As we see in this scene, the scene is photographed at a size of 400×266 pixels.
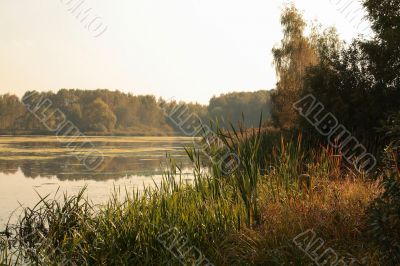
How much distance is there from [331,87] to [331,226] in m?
11.2

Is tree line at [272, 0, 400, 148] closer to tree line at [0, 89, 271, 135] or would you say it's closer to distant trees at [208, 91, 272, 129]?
tree line at [0, 89, 271, 135]

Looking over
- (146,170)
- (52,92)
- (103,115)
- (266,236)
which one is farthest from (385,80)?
(52,92)

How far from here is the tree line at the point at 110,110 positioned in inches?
2474

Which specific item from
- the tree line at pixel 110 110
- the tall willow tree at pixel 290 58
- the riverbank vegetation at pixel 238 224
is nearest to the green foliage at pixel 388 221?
the riverbank vegetation at pixel 238 224

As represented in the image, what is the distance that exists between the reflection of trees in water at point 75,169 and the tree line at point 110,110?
33.5m

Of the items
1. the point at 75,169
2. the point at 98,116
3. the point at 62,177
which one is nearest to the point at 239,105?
the point at 98,116

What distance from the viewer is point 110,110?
6669 centimetres

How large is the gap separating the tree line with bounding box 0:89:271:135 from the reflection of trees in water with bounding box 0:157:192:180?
1319 inches

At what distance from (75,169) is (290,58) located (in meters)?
16.9

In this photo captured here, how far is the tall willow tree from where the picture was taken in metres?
28.2

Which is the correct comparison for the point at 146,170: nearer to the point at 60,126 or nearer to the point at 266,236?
the point at 266,236

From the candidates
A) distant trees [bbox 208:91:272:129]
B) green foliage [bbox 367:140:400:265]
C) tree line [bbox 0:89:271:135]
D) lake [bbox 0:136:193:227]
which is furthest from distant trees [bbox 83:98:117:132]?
green foliage [bbox 367:140:400:265]

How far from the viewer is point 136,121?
253 feet

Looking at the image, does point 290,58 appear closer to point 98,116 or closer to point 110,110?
point 98,116
